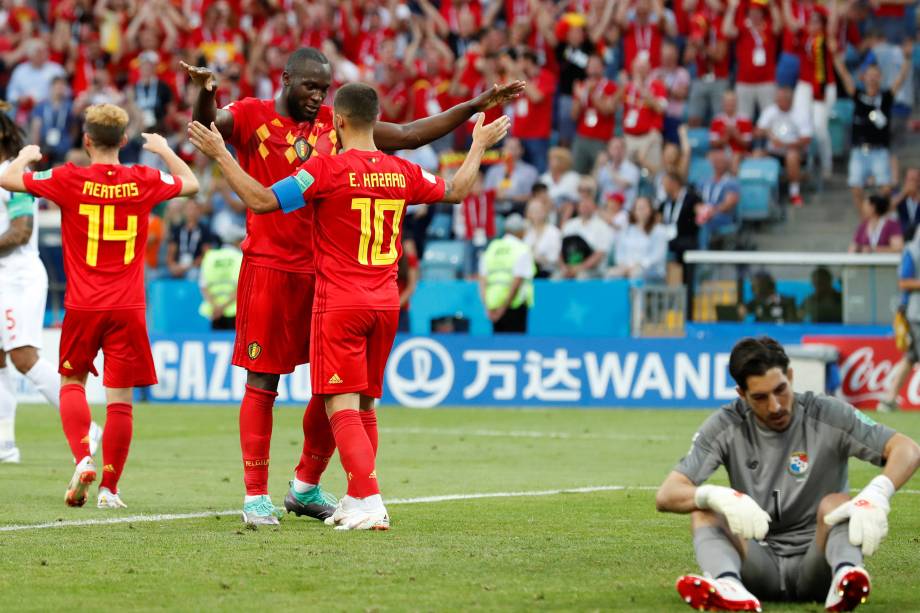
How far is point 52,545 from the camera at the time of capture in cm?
754

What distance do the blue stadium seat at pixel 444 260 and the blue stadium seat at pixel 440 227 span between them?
0.84 meters

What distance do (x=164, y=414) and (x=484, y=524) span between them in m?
10.2

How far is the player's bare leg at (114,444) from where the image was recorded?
9.30 meters

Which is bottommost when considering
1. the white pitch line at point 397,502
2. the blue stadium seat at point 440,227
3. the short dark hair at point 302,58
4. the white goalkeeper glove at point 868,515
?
the white pitch line at point 397,502

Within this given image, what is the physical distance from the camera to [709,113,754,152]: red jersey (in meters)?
22.5

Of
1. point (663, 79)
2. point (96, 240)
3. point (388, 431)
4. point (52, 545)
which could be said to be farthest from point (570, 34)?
point (52, 545)

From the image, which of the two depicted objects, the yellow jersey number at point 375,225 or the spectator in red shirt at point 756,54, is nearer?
the yellow jersey number at point 375,225

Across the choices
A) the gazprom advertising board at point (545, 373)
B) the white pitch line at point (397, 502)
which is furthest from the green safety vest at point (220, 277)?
the white pitch line at point (397, 502)

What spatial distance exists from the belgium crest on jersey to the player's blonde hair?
4789 mm

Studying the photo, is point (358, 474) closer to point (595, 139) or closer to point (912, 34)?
point (595, 139)

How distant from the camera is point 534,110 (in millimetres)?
23703

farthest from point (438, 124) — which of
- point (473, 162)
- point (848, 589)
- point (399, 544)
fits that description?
point (848, 589)

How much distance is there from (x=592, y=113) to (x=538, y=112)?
85 centimetres

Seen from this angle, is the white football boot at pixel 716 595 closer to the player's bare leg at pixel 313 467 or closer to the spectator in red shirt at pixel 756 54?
the player's bare leg at pixel 313 467
